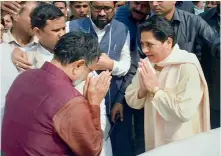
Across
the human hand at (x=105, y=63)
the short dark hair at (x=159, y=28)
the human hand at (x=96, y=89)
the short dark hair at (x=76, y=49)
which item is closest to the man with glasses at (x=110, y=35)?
the human hand at (x=105, y=63)

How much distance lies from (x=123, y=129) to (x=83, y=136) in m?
1.25

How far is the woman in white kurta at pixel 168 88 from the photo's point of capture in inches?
91.0

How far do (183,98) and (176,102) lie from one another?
0.04m

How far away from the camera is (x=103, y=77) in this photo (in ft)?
6.63

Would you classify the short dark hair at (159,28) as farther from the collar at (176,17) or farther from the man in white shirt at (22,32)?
the man in white shirt at (22,32)

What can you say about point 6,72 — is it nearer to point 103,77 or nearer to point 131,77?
point 103,77

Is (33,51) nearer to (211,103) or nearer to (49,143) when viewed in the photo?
(49,143)

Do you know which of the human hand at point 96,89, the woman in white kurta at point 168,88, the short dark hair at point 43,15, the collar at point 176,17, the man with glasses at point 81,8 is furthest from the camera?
the man with glasses at point 81,8

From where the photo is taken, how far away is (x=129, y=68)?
2.87 m

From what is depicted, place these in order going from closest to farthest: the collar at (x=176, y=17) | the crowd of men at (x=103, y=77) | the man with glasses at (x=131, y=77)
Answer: the crowd of men at (x=103, y=77) → the man with glasses at (x=131, y=77) → the collar at (x=176, y=17)

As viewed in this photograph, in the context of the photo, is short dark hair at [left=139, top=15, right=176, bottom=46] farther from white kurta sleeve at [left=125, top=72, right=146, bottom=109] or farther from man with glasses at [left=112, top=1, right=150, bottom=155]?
man with glasses at [left=112, top=1, right=150, bottom=155]

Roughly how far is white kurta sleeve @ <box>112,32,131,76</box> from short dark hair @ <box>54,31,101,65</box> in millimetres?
819

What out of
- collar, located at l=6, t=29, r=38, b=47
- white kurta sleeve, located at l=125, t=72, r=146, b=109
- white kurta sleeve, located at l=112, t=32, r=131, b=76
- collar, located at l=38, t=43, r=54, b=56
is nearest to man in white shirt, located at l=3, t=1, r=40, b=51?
collar, located at l=6, t=29, r=38, b=47

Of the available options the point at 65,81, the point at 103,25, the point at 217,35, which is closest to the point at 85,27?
the point at 103,25
